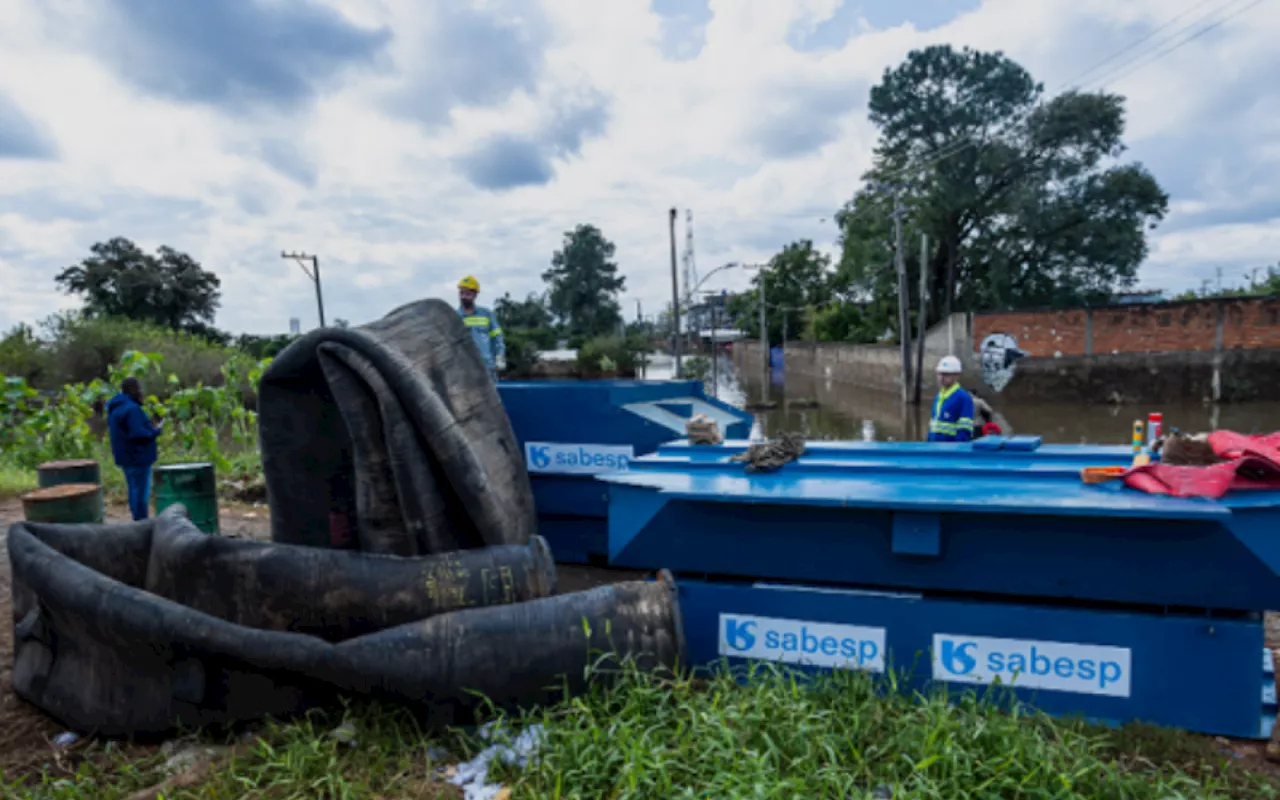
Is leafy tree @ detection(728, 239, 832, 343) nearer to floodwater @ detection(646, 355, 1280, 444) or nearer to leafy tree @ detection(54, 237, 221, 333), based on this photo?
floodwater @ detection(646, 355, 1280, 444)

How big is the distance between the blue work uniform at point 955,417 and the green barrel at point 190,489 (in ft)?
18.4

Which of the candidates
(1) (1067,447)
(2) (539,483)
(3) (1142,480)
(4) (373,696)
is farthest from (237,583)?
(1) (1067,447)

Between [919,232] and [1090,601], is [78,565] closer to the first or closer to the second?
[1090,601]

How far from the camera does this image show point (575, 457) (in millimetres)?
5508

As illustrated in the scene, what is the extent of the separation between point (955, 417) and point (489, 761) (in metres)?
4.34

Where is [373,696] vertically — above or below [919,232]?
below

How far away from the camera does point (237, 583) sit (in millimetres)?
3355

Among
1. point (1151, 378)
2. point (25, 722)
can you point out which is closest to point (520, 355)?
point (1151, 378)

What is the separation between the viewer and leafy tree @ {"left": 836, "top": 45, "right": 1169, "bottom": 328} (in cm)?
2645

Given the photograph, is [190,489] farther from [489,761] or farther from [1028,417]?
[1028,417]

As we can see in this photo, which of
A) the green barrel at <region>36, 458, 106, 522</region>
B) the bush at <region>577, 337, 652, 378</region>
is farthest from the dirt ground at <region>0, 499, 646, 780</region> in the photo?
the bush at <region>577, 337, 652, 378</region>

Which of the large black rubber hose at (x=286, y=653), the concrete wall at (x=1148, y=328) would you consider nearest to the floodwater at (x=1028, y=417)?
the concrete wall at (x=1148, y=328)

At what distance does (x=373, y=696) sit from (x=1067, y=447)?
377cm

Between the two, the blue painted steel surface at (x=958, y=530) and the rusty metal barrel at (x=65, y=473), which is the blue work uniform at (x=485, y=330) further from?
the rusty metal barrel at (x=65, y=473)
